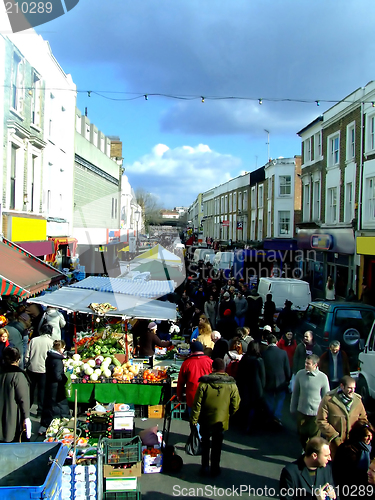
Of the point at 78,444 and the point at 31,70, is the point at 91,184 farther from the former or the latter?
the point at 78,444

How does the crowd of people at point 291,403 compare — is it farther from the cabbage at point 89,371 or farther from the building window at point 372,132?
the building window at point 372,132

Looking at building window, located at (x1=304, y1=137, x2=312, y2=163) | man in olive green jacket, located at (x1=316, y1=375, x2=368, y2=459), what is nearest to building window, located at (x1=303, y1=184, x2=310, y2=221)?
building window, located at (x1=304, y1=137, x2=312, y2=163)

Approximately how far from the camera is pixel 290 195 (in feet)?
125

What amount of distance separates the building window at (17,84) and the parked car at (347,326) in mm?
12245

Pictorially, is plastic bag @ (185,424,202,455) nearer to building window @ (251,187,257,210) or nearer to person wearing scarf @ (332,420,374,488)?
person wearing scarf @ (332,420,374,488)

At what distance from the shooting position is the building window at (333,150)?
24.4m

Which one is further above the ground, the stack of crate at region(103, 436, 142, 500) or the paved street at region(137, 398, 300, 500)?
the stack of crate at region(103, 436, 142, 500)

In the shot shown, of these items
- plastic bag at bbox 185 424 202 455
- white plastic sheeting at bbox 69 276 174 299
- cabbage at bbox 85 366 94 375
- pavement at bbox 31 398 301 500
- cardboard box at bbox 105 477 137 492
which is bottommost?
pavement at bbox 31 398 301 500

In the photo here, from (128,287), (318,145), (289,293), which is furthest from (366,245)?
(128,287)

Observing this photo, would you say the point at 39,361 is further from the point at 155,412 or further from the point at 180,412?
the point at 180,412

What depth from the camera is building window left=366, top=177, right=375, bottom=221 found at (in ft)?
65.7

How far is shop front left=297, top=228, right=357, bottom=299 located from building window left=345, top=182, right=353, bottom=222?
0.68 m

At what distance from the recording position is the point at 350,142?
2264cm

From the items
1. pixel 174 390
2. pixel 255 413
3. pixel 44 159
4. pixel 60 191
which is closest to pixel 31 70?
pixel 44 159
